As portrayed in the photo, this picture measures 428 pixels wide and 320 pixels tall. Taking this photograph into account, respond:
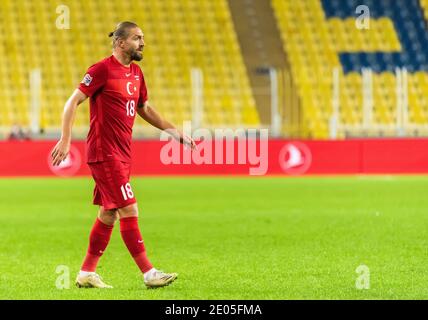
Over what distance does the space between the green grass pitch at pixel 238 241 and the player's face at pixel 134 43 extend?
6.52 feet

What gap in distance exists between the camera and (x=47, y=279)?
984cm

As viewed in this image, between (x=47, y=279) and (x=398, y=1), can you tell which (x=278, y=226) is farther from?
(x=398, y=1)

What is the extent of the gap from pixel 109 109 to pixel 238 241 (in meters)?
4.94

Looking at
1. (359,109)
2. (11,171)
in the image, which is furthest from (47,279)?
(359,109)

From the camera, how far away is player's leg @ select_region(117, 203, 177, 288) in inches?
355

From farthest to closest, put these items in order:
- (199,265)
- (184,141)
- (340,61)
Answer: (340,61) → (199,265) → (184,141)

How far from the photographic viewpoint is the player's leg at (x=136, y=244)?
9016mm

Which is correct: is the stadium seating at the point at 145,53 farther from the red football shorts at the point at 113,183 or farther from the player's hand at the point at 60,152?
the player's hand at the point at 60,152

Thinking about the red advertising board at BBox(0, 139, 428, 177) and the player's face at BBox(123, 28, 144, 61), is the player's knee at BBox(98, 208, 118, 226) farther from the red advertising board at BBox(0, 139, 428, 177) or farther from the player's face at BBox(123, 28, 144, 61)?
the red advertising board at BBox(0, 139, 428, 177)

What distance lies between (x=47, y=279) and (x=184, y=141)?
5.97ft

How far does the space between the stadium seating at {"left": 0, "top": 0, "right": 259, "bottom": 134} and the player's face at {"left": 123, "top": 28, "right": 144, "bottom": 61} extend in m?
22.8

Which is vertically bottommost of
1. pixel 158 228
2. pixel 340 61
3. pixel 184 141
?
pixel 158 228

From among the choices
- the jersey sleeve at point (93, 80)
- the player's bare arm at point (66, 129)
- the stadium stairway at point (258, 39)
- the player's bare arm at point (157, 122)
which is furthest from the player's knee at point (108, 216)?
the stadium stairway at point (258, 39)

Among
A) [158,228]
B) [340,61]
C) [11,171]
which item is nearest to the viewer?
[158,228]
